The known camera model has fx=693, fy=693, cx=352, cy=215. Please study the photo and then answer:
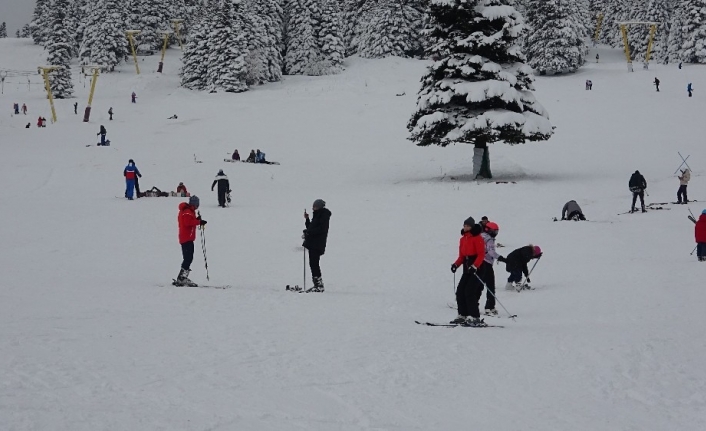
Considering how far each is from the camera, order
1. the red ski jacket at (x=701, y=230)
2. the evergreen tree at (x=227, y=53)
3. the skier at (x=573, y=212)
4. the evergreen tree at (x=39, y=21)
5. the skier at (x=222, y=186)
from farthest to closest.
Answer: the evergreen tree at (x=39, y=21) < the evergreen tree at (x=227, y=53) < the skier at (x=222, y=186) < the skier at (x=573, y=212) < the red ski jacket at (x=701, y=230)

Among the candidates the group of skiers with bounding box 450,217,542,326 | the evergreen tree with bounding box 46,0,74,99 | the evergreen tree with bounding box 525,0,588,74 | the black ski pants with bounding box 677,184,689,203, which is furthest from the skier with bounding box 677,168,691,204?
the evergreen tree with bounding box 46,0,74,99

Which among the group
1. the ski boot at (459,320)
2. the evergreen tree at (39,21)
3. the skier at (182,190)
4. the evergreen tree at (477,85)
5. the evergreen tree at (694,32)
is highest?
the evergreen tree at (39,21)

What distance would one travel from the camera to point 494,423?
19.4 ft

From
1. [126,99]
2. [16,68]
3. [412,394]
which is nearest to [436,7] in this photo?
[412,394]

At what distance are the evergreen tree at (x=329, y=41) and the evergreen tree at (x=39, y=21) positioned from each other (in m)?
47.9

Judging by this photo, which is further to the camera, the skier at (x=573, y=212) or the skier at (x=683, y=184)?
the skier at (x=683, y=184)

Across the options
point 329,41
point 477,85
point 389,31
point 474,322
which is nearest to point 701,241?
point 474,322

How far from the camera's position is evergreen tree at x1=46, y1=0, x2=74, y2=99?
66875 millimetres

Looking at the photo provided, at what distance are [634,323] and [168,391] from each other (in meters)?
6.55

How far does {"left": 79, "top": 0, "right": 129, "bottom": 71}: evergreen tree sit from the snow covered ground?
46583 millimetres

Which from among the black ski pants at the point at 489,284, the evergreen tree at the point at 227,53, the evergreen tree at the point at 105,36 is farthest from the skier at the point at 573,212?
the evergreen tree at the point at 105,36

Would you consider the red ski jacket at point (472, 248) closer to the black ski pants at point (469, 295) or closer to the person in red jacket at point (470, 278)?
the person in red jacket at point (470, 278)

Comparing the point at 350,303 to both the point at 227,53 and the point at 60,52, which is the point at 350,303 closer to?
the point at 227,53

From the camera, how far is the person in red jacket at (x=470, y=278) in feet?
31.7
